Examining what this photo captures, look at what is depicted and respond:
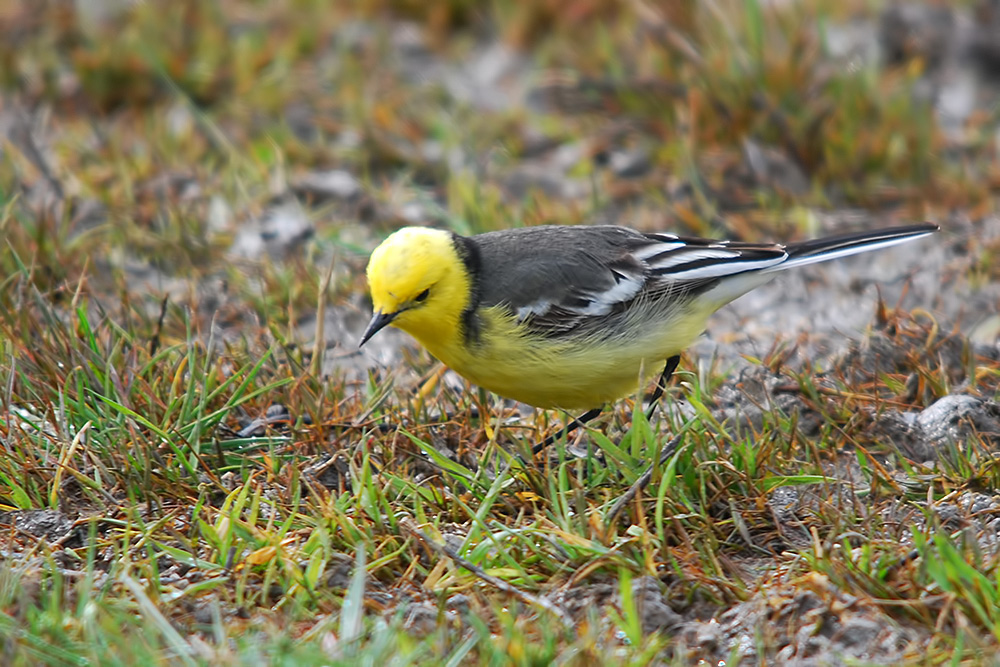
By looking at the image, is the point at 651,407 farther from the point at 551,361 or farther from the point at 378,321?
the point at 378,321

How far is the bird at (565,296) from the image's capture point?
455 cm

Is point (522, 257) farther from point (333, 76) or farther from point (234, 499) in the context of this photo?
point (333, 76)

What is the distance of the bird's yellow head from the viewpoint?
4516mm

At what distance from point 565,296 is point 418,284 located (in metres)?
0.61

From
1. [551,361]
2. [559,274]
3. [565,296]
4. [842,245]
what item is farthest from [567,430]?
[842,245]

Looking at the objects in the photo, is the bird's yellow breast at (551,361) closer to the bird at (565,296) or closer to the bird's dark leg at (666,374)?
the bird at (565,296)

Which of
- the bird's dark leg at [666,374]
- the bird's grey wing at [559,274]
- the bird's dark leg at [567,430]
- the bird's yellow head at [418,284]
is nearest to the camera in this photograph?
the bird's dark leg at [567,430]

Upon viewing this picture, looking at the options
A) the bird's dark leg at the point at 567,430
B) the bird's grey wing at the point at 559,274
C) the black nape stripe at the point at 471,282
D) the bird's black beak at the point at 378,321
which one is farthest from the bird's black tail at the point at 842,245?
the bird's black beak at the point at 378,321

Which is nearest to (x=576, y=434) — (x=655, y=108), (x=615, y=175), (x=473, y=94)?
(x=615, y=175)

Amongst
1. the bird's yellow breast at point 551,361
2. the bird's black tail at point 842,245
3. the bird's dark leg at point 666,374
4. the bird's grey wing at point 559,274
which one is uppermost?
the bird's grey wing at point 559,274

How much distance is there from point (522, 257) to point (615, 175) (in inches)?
102

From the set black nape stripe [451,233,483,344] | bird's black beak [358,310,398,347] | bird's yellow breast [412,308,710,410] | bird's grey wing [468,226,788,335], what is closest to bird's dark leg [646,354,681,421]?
bird's yellow breast [412,308,710,410]

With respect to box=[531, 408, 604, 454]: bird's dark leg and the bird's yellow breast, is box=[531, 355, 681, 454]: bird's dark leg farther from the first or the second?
the bird's yellow breast

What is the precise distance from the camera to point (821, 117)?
7.02 m
